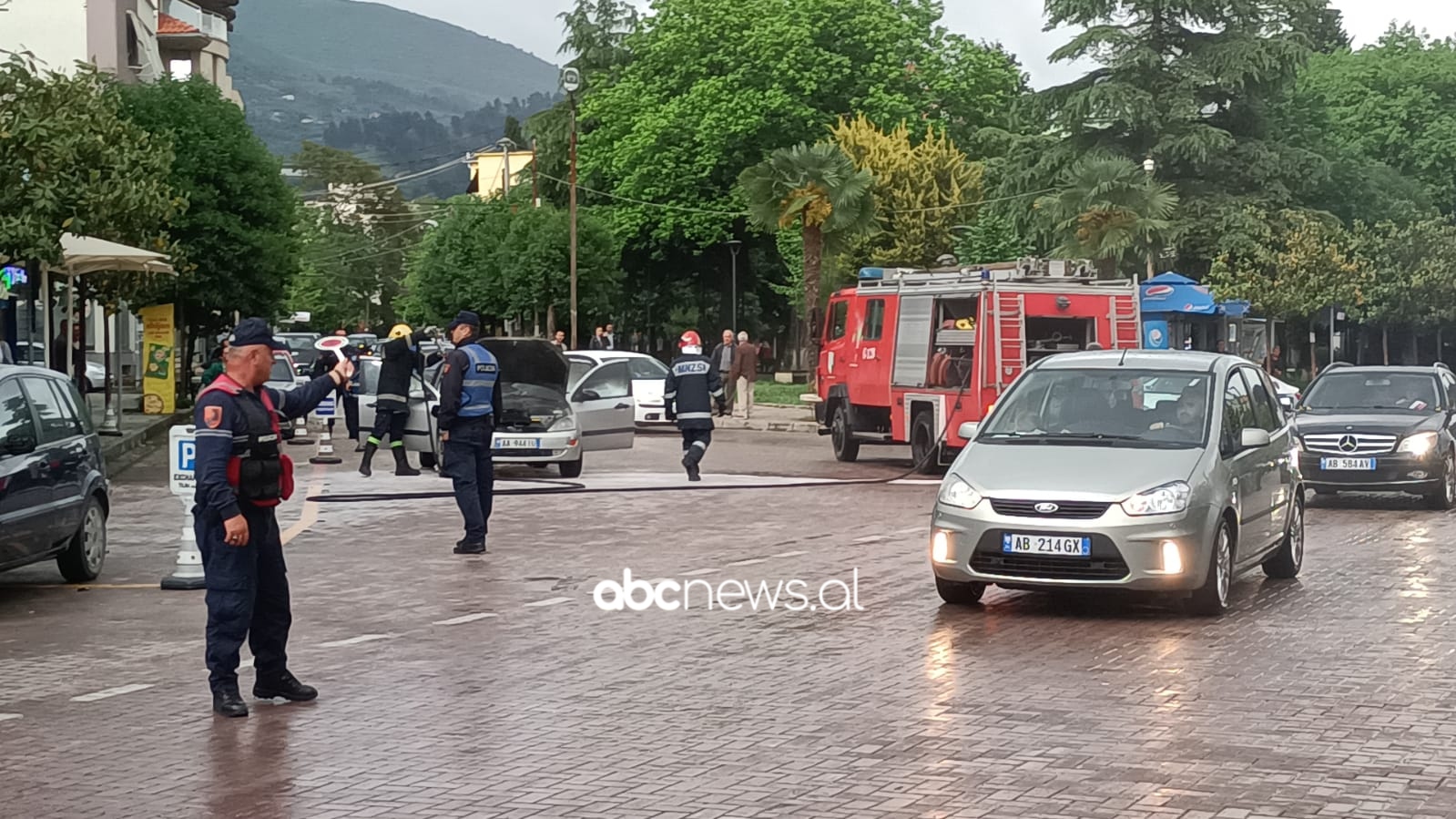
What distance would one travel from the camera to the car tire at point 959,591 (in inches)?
483

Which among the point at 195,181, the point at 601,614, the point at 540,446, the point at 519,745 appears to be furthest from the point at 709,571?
the point at 195,181

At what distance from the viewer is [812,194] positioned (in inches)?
1914

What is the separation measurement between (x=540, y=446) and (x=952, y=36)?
4558 cm

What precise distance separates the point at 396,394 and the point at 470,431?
809 cm

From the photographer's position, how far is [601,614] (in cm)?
1219

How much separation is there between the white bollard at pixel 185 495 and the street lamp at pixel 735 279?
171 feet

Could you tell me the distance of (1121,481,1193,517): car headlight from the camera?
11453 millimetres

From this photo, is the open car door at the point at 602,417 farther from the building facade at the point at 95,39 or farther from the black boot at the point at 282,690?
the building facade at the point at 95,39

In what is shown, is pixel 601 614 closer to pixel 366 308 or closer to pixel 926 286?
pixel 926 286

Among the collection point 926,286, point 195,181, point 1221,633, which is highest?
point 195,181

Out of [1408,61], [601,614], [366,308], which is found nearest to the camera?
[601,614]

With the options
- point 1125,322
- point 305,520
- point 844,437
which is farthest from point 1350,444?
point 305,520

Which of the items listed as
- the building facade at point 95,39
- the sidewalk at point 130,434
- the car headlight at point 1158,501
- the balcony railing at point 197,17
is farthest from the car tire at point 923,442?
the balcony railing at point 197,17

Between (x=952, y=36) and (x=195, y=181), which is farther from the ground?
(x=952, y=36)
